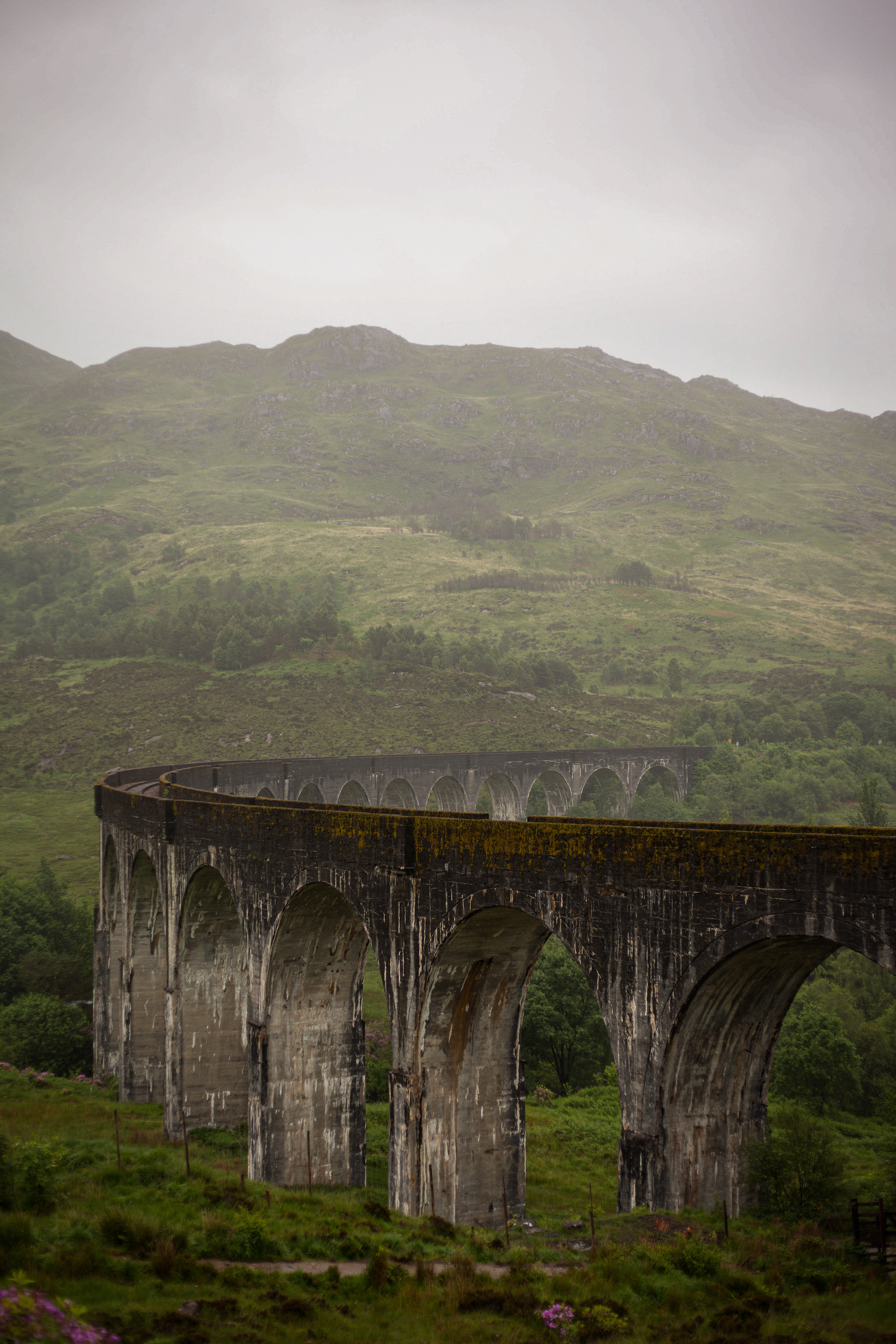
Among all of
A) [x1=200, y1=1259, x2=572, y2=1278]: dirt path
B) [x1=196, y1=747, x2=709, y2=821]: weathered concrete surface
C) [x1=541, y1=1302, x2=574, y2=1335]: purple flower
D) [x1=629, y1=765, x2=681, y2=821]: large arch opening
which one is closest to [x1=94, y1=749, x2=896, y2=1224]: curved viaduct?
[x1=200, y1=1259, x2=572, y2=1278]: dirt path

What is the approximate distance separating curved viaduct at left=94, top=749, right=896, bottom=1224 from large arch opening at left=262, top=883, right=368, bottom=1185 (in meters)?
0.05

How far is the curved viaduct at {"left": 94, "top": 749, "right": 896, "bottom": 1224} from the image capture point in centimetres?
1345

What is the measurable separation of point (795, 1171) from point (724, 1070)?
2816mm

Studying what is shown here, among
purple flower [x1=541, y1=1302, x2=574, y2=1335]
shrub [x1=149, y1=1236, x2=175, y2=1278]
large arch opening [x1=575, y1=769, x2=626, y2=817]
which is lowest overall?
purple flower [x1=541, y1=1302, x2=574, y2=1335]

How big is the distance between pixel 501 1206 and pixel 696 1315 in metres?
8.61

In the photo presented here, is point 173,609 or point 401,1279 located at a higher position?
point 173,609

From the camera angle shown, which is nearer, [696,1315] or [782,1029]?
[696,1315]

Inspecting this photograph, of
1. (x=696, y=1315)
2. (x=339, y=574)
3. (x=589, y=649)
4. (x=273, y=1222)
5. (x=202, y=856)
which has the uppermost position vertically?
(x=339, y=574)

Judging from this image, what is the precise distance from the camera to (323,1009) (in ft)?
78.1

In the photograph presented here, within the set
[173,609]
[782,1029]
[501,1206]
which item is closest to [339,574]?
[173,609]

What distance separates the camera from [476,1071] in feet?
64.1

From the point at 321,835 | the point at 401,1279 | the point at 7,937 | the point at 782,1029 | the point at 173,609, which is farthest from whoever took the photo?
the point at 173,609

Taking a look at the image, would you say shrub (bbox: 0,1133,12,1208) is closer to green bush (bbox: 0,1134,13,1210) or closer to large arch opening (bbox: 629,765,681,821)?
green bush (bbox: 0,1134,13,1210)

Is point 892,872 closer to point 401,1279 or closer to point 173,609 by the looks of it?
point 401,1279
